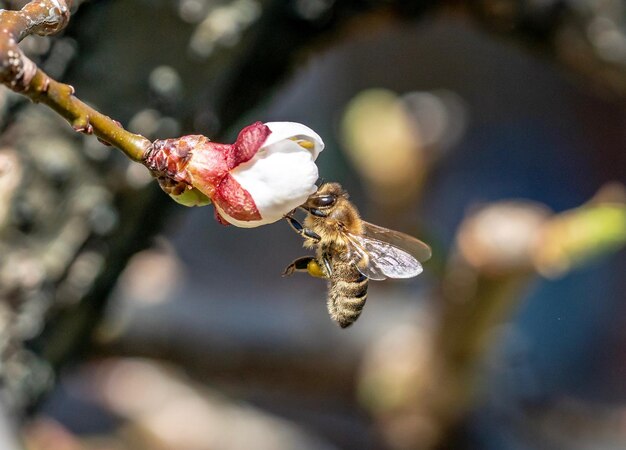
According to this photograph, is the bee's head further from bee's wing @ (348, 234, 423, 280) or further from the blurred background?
the blurred background

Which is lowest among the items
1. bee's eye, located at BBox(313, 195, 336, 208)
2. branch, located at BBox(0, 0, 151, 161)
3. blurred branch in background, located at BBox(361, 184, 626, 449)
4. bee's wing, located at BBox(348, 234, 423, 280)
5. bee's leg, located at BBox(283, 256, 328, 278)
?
branch, located at BBox(0, 0, 151, 161)

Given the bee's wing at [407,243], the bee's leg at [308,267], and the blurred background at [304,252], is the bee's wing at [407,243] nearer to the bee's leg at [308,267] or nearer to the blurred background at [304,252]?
the bee's leg at [308,267]

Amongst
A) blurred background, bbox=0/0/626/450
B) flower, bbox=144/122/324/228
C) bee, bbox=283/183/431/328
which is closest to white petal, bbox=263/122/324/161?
flower, bbox=144/122/324/228

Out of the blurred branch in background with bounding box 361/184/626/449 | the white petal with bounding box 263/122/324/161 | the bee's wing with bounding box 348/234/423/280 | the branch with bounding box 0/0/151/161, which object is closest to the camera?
the branch with bounding box 0/0/151/161

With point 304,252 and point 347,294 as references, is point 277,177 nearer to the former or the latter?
point 347,294

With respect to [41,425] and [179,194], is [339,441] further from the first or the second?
[179,194]

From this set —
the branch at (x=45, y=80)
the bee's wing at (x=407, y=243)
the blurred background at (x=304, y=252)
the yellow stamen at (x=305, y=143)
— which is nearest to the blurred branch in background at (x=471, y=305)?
the blurred background at (x=304, y=252)
